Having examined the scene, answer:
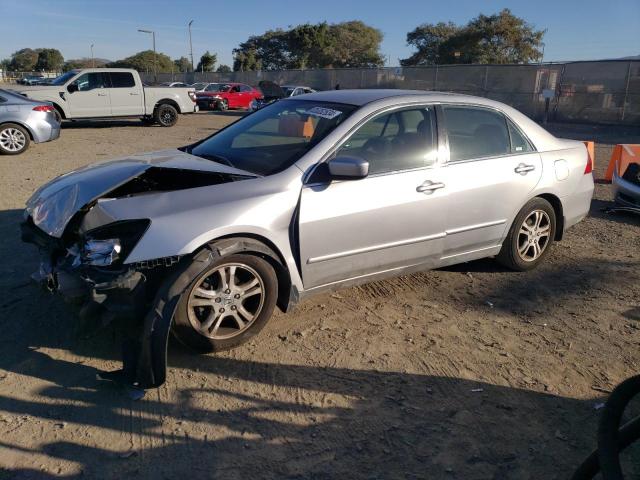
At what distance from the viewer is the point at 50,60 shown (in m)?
97.3

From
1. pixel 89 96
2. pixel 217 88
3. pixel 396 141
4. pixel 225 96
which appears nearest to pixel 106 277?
pixel 396 141

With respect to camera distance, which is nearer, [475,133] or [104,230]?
[104,230]

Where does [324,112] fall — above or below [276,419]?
above

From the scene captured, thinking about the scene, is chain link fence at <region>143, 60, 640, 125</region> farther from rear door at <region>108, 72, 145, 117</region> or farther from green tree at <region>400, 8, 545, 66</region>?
green tree at <region>400, 8, 545, 66</region>

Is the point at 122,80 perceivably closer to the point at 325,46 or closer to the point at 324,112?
the point at 324,112

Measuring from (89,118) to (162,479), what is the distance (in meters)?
16.6

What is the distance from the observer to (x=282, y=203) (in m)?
3.48

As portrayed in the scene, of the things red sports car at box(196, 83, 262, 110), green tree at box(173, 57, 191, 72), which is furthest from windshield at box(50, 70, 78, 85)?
green tree at box(173, 57, 191, 72)

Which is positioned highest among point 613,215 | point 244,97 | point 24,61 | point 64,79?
point 24,61

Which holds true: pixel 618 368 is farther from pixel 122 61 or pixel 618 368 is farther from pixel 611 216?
pixel 122 61

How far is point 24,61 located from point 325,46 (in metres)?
78.6

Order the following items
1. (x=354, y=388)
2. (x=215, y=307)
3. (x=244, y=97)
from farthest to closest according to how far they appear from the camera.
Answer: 1. (x=244, y=97)
2. (x=215, y=307)
3. (x=354, y=388)

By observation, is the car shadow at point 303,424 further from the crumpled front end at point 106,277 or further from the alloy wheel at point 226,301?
the crumpled front end at point 106,277

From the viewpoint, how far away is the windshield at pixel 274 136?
387cm
